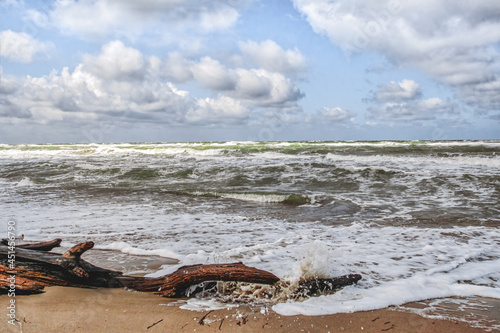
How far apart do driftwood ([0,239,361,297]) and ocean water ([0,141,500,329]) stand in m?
0.18

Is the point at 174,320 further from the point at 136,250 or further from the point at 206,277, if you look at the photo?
the point at 136,250

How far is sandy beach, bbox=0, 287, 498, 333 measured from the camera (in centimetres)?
229

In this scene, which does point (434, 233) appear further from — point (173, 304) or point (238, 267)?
point (173, 304)

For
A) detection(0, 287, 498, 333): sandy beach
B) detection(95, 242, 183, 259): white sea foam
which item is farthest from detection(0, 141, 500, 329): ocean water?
detection(0, 287, 498, 333): sandy beach

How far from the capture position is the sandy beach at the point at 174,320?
2.29m

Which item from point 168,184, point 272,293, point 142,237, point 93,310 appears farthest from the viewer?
point 168,184

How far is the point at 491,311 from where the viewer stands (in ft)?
8.38

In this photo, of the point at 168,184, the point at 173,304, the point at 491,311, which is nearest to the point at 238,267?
the point at 173,304

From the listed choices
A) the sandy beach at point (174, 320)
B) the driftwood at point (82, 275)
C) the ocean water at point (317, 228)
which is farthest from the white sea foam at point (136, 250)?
the sandy beach at point (174, 320)

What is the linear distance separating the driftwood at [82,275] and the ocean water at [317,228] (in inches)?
7.2

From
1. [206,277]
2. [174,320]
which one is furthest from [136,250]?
[174,320]

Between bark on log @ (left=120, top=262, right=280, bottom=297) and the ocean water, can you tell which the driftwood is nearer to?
bark on log @ (left=120, top=262, right=280, bottom=297)

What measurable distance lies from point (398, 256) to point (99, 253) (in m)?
3.59

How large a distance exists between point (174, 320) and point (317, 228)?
3.68 meters
